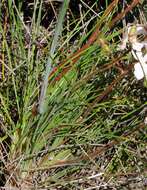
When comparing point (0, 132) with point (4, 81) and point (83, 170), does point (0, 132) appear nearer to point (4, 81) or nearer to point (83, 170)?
point (4, 81)

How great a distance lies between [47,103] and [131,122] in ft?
0.96

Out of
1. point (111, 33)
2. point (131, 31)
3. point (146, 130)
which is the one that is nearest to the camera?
point (131, 31)

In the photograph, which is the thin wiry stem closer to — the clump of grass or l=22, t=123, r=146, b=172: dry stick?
the clump of grass

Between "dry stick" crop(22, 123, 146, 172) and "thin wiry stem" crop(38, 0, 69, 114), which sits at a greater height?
"thin wiry stem" crop(38, 0, 69, 114)

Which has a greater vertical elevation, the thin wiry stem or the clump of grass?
the thin wiry stem

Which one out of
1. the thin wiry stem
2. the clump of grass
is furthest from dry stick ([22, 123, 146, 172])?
the thin wiry stem

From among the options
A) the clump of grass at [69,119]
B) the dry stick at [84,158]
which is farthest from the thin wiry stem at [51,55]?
the dry stick at [84,158]

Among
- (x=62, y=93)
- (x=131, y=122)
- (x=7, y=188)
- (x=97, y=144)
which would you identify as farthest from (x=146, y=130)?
(x=7, y=188)

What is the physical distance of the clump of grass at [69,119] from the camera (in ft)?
3.94

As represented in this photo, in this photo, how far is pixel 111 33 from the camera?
1391 mm

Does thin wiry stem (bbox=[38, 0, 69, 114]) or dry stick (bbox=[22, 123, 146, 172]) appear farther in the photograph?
dry stick (bbox=[22, 123, 146, 172])

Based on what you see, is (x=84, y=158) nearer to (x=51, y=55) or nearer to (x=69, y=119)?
(x=69, y=119)

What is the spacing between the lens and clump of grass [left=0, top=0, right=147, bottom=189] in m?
1.20

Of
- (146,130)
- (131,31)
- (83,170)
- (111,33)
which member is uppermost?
(131,31)
